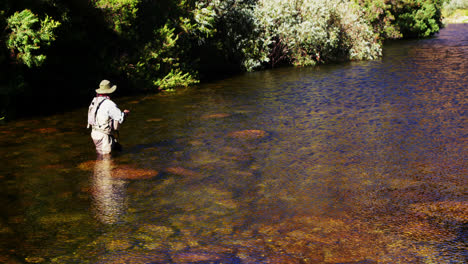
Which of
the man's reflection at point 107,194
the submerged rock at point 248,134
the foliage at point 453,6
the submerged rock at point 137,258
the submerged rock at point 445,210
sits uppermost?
the foliage at point 453,6

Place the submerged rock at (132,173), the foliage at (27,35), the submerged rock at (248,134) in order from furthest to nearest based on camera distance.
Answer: the foliage at (27,35) < the submerged rock at (248,134) < the submerged rock at (132,173)

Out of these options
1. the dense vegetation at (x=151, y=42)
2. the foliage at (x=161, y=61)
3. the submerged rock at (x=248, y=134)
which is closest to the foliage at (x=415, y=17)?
the dense vegetation at (x=151, y=42)

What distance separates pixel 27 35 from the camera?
14117 mm

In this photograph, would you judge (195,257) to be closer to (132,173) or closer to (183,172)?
(183,172)

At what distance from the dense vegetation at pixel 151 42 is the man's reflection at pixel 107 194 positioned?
6.06m

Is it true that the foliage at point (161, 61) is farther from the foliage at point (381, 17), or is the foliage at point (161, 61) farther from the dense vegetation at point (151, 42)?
the foliage at point (381, 17)

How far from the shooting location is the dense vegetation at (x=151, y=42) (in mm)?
14703

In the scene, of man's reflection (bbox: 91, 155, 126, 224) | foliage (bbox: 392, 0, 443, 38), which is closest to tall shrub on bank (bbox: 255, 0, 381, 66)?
man's reflection (bbox: 91, 155, 126, 224)

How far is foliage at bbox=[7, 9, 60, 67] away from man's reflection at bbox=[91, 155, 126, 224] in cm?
552

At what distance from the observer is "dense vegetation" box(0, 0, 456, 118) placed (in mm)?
14703

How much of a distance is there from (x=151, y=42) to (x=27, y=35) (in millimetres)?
6101

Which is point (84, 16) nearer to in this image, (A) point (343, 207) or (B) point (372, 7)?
(A) point (343, 207)

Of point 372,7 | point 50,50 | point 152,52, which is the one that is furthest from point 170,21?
point 372,7

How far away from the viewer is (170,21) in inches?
795
